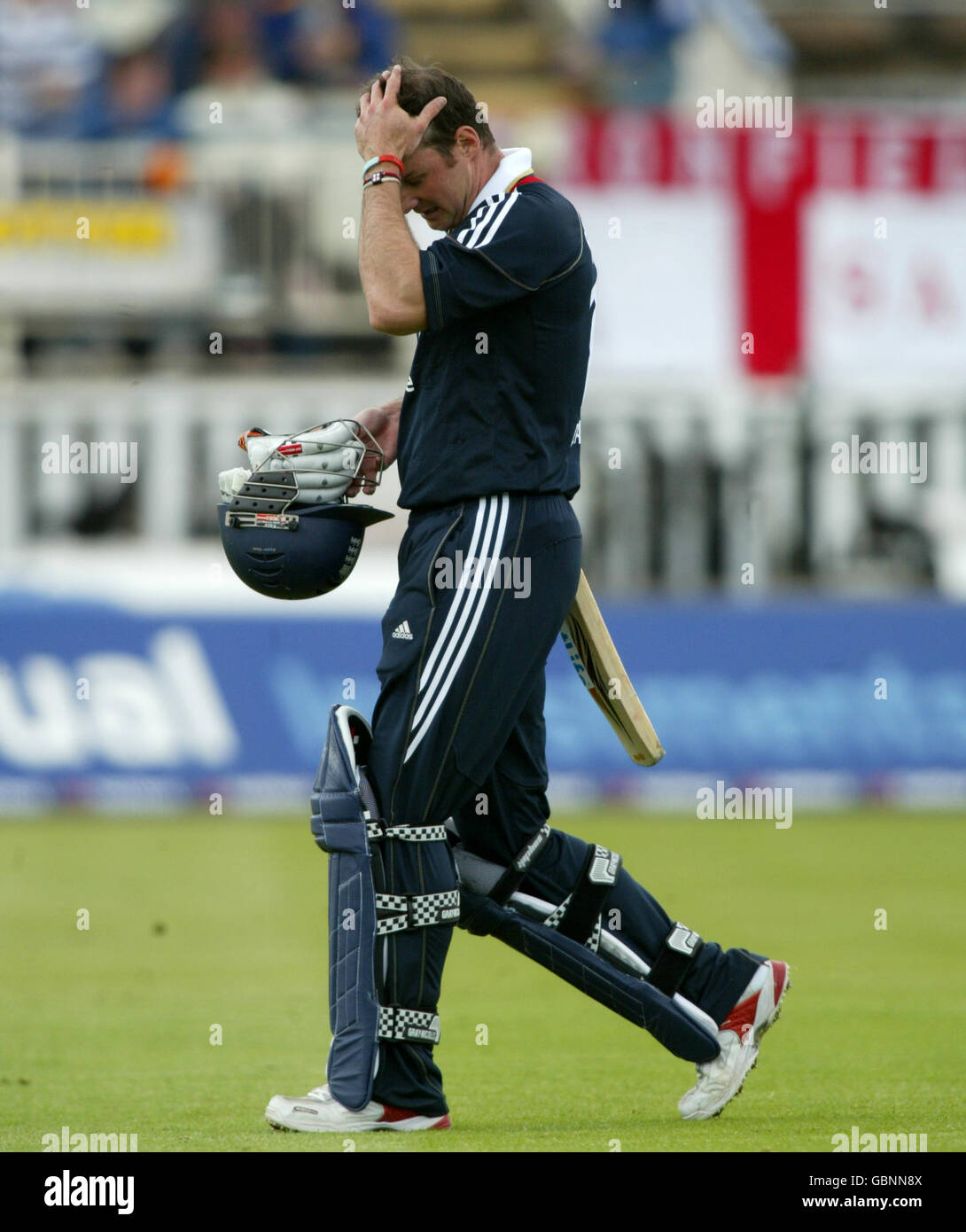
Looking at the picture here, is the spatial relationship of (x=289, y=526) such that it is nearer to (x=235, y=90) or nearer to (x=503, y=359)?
(x=503, y=359)

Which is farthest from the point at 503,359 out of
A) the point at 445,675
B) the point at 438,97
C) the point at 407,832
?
the point at 407,832

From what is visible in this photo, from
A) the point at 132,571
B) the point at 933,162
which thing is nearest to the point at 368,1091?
the point at 132,571

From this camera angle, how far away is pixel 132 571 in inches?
640

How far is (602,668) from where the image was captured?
567 centimetres

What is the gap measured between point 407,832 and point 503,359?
1167 mm

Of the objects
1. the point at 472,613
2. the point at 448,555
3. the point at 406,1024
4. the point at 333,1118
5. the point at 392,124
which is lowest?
the point at 333,1118

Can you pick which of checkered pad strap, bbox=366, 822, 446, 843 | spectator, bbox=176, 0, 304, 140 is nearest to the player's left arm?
checkered pad strap, bbox=366, 822, 446, 843

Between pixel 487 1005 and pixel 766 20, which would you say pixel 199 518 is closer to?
A: pixel 487 1005

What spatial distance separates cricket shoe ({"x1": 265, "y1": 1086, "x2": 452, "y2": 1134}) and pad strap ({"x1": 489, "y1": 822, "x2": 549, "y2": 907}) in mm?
572

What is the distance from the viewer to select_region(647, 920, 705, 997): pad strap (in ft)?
18.2

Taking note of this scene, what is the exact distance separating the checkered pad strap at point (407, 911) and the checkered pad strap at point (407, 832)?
0.13 m

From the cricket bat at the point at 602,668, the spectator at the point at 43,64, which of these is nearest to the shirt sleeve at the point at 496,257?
the cricket bat at the point at 602,668

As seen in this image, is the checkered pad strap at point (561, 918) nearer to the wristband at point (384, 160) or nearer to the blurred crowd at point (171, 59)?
the wristband at point (384, 160)

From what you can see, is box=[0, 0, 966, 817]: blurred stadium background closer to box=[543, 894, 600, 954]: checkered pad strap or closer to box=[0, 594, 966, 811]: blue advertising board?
box=[0, 594, 966, 811]: blue advertising board
